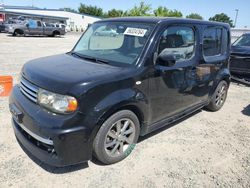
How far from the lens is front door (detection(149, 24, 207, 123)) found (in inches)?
140

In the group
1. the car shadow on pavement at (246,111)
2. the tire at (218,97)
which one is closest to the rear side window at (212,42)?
the tire at (218,97)

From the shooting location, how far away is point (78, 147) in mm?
2799

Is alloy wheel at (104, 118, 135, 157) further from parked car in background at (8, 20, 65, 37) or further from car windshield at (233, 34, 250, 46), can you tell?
parked car in background at (8, 20, 65, 37)

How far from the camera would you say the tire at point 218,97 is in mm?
5375

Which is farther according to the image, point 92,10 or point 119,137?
point 92,10

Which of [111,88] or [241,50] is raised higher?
[241,50]

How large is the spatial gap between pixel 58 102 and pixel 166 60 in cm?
161

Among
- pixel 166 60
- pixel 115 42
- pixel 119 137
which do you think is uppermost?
pixel 115 42

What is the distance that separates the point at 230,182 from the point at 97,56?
248 cm

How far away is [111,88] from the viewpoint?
2.95 m

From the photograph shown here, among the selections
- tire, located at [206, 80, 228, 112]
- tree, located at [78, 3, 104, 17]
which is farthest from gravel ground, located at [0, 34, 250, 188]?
tree, located at [78, 3, 104, 17]

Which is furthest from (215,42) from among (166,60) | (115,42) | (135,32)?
(115,42)

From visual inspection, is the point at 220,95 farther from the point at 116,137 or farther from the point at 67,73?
the point at 67,73

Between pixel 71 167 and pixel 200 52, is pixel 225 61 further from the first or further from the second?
pixel 71 167
